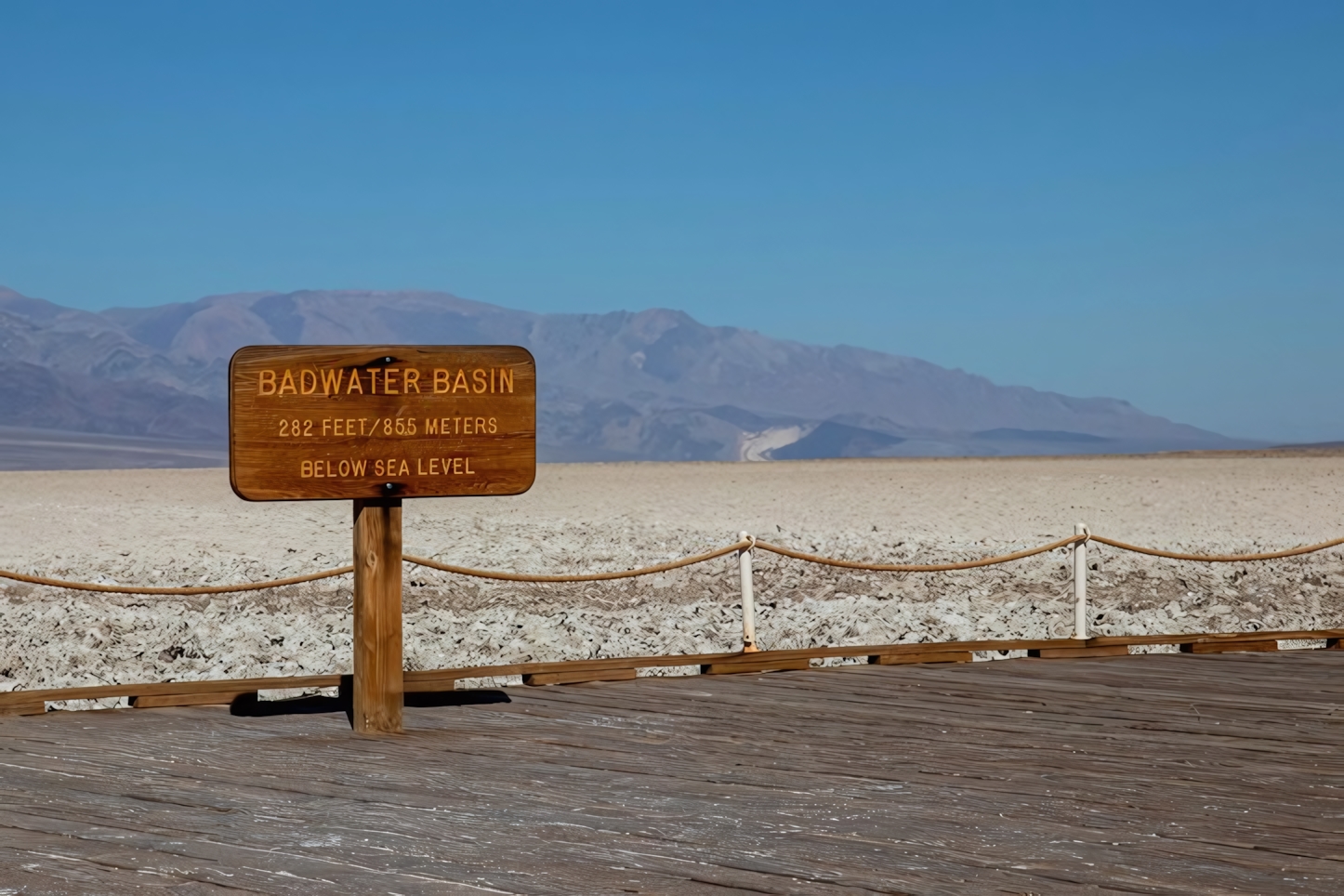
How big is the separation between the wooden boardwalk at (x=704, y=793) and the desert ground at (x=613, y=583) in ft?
21.2

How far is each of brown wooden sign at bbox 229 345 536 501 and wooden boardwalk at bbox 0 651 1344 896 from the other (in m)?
1.36

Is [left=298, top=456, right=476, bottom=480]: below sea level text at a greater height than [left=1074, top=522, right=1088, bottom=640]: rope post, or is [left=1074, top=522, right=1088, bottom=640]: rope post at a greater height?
[left=298, top=456, right=476, bottom=480]: below sea level text

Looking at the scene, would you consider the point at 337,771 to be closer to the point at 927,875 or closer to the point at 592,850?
the point at 592,850

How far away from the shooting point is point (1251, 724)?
8.53m

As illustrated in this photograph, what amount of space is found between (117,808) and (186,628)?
424 inches

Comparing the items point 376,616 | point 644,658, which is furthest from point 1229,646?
point 376,616

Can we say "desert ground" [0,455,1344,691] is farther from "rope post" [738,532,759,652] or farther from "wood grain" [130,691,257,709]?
"wood grain" [130,691,257,709]

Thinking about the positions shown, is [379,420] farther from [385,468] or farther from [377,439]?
[385,468]

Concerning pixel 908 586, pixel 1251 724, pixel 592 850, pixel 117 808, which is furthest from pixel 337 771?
pixel 908 586

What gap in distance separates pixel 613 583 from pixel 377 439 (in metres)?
12.5

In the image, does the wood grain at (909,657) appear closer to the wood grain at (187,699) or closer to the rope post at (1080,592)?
the rope post at (1080,592)

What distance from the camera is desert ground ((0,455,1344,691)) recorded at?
51.9 ft

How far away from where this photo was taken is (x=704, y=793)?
22.1 ft

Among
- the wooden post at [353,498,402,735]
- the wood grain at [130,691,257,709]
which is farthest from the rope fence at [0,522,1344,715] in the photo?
the wooden post at [353,498,402,735]
